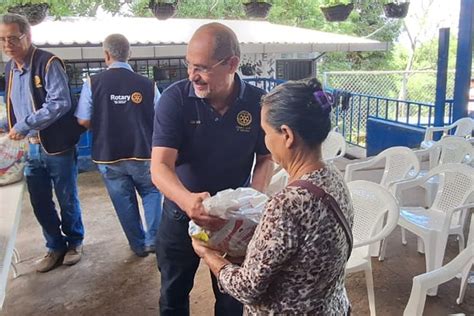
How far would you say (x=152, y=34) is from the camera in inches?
272

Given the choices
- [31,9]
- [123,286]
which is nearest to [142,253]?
[123,286]

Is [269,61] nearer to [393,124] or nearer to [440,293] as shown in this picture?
[393,124]

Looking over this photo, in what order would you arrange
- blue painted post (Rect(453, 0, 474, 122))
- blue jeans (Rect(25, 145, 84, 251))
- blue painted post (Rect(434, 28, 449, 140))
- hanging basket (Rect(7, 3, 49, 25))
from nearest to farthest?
blue jeans (Rect(25, 145, 84, 251)), hanging basket (Rect(7, 3, 49, 25)), blue painted post (Rect(453, 0, 474, 122)), blue painted post (Rect(434, 28, 449, 140))

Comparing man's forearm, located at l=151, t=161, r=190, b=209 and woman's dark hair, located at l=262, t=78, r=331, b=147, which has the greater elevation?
woman's dark hair, located at l=262, t=78, r=331, b=147

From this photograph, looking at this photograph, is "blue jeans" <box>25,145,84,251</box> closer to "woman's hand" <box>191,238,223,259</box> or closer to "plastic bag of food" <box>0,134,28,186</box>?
"plastic bag of food" <box>0,134,28,186</box>

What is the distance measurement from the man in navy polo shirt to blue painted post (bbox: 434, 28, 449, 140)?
16.4 feet

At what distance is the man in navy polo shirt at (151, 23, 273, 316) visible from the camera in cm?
150

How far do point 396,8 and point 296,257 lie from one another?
6357mm

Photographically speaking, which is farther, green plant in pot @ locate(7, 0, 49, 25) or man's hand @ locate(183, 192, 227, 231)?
A: green plant in pot @ locate(7, 0, 49, 25)

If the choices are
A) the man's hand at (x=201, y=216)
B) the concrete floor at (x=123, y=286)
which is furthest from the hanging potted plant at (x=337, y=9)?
the man's hand at (x=201, y=216)

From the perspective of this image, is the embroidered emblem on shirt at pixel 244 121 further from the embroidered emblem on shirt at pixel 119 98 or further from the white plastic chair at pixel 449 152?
the white plastic chair at pixel 449 152

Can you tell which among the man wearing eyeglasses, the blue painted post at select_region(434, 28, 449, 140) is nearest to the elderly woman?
the man wearing eyeglasses

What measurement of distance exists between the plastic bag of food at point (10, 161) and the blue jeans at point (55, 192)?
23 centimetres

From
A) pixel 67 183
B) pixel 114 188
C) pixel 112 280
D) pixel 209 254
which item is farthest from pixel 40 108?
pixel 209 254
